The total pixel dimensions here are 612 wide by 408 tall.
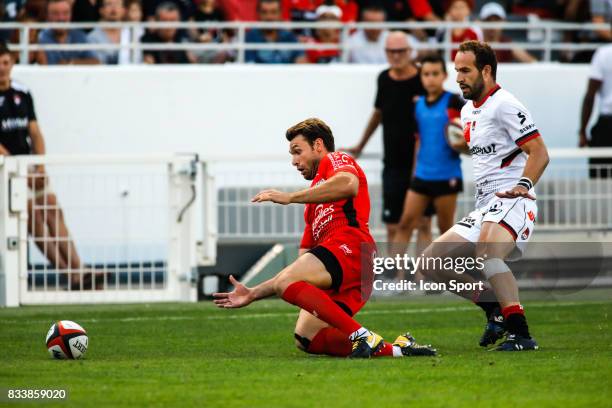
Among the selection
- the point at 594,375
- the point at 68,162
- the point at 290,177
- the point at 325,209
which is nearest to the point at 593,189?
the point at 290,177

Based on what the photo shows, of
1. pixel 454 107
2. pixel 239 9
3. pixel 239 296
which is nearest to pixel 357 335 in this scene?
pixel 239 296

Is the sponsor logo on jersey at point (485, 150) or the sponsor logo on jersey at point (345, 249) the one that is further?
the sponsor logo on jersey at point (485, 150)

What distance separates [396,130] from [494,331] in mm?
5927

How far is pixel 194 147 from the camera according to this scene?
58.7 feet

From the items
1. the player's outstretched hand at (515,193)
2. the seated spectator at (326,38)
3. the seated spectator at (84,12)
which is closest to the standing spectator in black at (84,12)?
the seated spectator at (84,12)

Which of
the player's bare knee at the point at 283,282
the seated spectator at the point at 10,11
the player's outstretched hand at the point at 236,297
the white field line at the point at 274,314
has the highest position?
the seated spectator at the point at 10,11

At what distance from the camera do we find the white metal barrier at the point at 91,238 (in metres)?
13.4

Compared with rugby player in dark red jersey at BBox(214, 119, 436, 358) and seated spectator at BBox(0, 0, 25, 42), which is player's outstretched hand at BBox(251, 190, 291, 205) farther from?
seated spectator at BBox(0, 0, 25, 42)

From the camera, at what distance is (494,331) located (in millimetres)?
9484

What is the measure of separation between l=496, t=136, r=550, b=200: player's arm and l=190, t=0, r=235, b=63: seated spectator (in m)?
9.83

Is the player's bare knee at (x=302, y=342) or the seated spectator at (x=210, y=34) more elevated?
the seated spectator at (x=210, y=34)

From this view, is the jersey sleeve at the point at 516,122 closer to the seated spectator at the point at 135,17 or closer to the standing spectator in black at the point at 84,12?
the seated spectator at the point at 135,17

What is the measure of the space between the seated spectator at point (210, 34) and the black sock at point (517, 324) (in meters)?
10.1

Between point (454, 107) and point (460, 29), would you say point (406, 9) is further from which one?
point (454, 107)
